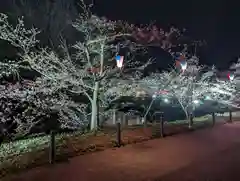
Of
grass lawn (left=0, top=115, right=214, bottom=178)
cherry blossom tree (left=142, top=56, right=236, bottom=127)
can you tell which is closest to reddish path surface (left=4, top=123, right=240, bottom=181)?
grass lawn (left=0, top=115, right=214, bottom=178)

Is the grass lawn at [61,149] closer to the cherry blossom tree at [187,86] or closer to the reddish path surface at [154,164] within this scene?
the reddish path surface at [154,164]

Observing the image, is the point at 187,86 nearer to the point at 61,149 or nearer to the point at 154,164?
the point at 61,149

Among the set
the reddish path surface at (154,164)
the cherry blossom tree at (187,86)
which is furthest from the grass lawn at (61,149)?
the cherry blossom tree at (187,86)

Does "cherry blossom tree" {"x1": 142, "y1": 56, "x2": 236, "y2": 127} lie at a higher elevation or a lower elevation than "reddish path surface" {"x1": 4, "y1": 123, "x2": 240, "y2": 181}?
higher

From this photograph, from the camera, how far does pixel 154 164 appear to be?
758cm

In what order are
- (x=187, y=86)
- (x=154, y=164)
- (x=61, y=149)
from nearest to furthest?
(x=154, y=164)
(x=61, y=149)
(x=187, y=86)

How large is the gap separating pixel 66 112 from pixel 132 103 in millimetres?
7091

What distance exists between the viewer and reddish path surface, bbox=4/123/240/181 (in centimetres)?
644

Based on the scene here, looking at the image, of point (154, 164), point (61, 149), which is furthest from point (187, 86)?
point (154, 164)

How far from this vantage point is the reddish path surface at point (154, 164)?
21.1 ft

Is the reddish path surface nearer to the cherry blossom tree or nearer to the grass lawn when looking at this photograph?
→ the grass lawn

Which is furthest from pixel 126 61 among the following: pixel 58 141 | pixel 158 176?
pixel 158 176

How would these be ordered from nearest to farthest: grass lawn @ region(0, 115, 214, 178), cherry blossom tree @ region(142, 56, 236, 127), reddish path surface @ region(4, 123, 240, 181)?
reddish path surface @ region(4, 123, 240, 181) < grass lawn @ region(0, 115, 214, 178) < cherry blossom tree @ region(142, 56, 236, 127)

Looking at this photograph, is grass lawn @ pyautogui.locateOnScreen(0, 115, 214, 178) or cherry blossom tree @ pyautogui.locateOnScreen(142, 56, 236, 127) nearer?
grass lawn @ pyautogui.locateOnScreen(0, 115, 214, 178)
